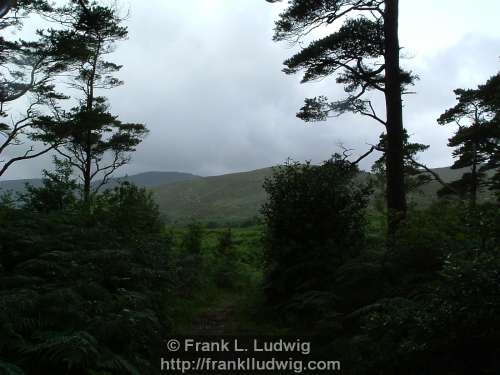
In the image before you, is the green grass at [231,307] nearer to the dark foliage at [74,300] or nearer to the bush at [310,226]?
the bush at [310,226]

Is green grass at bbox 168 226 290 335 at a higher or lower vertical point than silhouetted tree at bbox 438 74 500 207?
lower

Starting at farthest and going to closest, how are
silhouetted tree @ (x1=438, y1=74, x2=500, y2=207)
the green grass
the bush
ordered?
silhouetted tree @ (x1=438, y1=74, x2=500, y2=207)
the bush
the green grass

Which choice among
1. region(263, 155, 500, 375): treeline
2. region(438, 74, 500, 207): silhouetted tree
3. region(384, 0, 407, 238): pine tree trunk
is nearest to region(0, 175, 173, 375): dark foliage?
region(263, 155, 500, 375): treeline

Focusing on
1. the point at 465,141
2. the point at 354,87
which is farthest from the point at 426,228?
the point at 465,141

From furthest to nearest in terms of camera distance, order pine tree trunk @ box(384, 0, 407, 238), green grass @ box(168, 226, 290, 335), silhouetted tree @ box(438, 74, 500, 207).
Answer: silhouetted tree @ box(438, 74, 500, 207)
pine tree trunk @ box(384, 0, 407, 238)
green grass @ box(168, 226, 290, 335)

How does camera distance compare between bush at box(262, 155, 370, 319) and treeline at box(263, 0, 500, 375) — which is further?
bush at box(262, 155, 370, 319)

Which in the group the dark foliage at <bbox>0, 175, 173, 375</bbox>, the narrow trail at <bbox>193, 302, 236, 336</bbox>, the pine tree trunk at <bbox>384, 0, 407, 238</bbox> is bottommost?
the narrow trail at <bbox>193, 302, 236, 336</bbox>

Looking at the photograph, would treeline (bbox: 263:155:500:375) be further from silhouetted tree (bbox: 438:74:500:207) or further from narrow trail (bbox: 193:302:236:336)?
silhouetted tree (bbox: 438:74:500:207)

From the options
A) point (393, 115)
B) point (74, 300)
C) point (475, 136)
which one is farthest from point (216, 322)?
point (475, 136)

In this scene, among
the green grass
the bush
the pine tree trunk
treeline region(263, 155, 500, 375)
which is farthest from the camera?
the pine tree trunk

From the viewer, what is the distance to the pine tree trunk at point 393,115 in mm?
9852

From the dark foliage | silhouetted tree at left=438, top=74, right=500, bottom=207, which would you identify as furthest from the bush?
silhouetted tree at left=438, top=74, right=500, bottom=207

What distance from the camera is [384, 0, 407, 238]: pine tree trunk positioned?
388 inches

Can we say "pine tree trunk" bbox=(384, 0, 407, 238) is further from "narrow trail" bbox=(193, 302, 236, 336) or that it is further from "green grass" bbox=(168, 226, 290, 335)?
"narrow trail" bbox=(193, 302, 236, 336)
